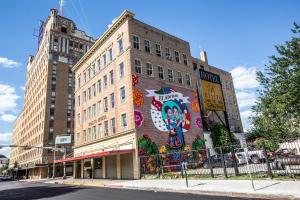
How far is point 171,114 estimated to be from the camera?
3114 centimetres

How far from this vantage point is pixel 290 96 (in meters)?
22.9

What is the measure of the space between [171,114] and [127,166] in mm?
8703

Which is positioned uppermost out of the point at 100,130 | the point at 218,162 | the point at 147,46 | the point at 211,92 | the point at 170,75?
the point at 147,46

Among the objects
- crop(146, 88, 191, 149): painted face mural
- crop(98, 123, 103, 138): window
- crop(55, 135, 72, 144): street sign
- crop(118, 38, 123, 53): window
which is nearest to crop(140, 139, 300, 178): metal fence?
crop(146, 88, 191, 149): painted face mural

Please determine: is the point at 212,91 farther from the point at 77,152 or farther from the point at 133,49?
the point at 77,152

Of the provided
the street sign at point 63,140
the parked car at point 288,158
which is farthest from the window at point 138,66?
the street sign at point 63,140

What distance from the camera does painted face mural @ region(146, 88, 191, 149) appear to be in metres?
29.5

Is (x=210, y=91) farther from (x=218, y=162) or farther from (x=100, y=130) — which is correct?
(x=100, y=130)

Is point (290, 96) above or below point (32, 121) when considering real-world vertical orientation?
below

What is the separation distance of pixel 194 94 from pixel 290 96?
14.8 m

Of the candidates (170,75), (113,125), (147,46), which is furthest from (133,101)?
(147,46)

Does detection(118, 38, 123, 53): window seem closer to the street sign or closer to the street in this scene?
the street

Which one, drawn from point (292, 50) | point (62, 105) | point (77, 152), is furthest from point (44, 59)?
point (292, 50)

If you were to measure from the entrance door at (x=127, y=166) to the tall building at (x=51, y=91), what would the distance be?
36.1m
